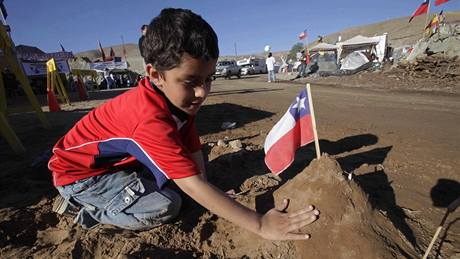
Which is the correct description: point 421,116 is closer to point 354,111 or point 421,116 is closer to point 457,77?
point 354,111

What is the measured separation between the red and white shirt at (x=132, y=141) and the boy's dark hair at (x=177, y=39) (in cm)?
26

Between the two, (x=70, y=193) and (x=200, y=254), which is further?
(x=70, y=193)

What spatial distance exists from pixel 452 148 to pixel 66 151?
4.18m

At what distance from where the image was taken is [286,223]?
181cm

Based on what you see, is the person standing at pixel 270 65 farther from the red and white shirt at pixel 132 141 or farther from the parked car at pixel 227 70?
the red and white shirt at pixel 132 141

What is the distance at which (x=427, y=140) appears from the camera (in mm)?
4336

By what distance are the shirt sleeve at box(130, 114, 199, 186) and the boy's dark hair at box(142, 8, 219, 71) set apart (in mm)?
309

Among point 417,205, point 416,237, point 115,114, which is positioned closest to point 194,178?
point 115,114

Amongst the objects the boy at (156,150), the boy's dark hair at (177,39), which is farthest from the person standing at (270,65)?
the boy's dark hair at (177,39)

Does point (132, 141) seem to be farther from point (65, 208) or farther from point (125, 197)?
point (65, 208)

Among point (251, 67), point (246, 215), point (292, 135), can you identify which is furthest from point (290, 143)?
point (251, 67)

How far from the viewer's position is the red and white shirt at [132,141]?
5.57 ft

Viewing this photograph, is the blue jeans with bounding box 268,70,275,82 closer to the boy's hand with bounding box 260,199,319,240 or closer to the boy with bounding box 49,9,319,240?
the boy with bounding box 49,9,319,240

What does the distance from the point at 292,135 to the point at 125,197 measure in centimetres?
127
